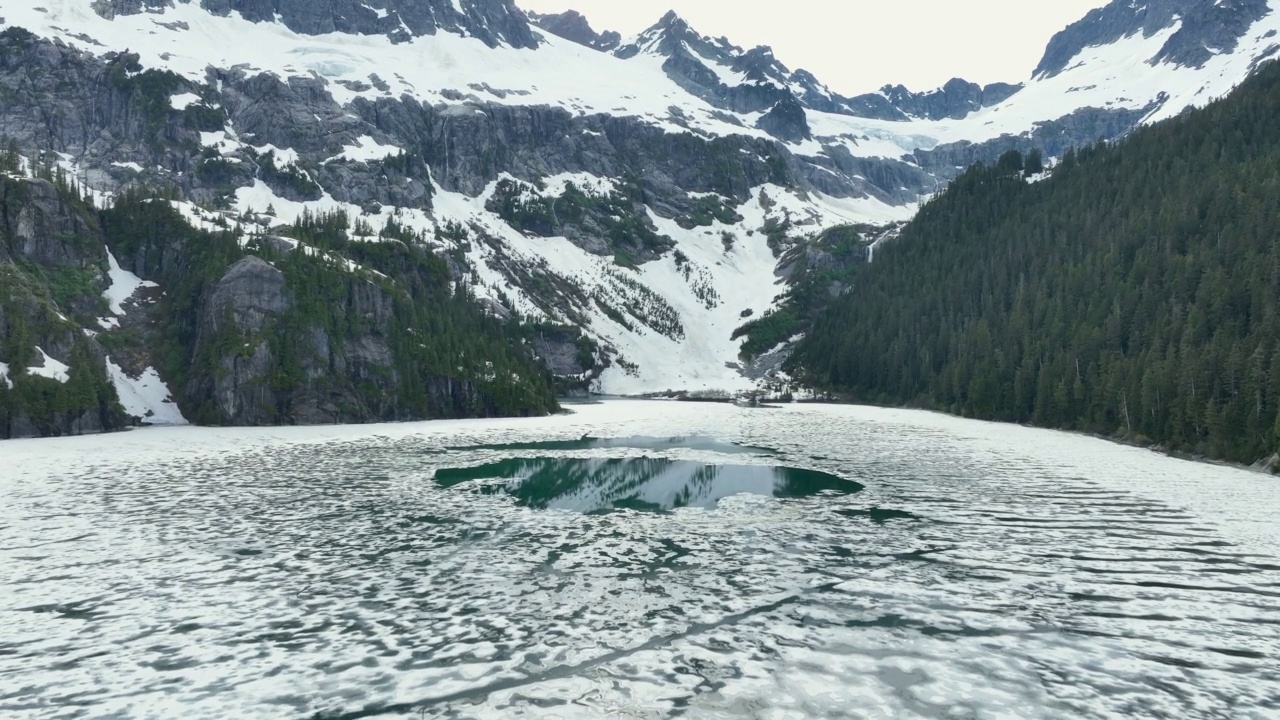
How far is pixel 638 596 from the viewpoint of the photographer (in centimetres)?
2297

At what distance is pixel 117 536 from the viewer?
3075 cm

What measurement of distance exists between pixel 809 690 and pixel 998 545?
16.8m

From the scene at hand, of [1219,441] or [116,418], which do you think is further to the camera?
[116,418]

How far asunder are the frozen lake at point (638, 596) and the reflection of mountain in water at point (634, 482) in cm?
45

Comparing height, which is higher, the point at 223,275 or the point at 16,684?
the point at 223,275

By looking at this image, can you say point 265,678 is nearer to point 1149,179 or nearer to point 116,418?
point 116,418

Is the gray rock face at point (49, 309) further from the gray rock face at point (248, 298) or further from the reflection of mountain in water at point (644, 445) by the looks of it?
the reflection of mountain in water at point (644, 445)

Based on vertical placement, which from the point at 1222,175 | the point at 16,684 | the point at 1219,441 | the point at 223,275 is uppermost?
the point at 1222,175

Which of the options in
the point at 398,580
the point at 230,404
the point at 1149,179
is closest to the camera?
the point at 398,580

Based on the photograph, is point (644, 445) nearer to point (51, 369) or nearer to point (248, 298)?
point (248, 298)

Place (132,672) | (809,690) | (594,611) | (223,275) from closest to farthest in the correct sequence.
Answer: (809,690) < (132,672) < (594,611) < (223,275)

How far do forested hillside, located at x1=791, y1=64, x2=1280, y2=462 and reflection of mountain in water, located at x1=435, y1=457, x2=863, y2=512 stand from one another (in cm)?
3959

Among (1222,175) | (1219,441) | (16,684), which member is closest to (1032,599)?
(16,684)

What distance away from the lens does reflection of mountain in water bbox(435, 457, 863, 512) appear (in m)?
41.5
